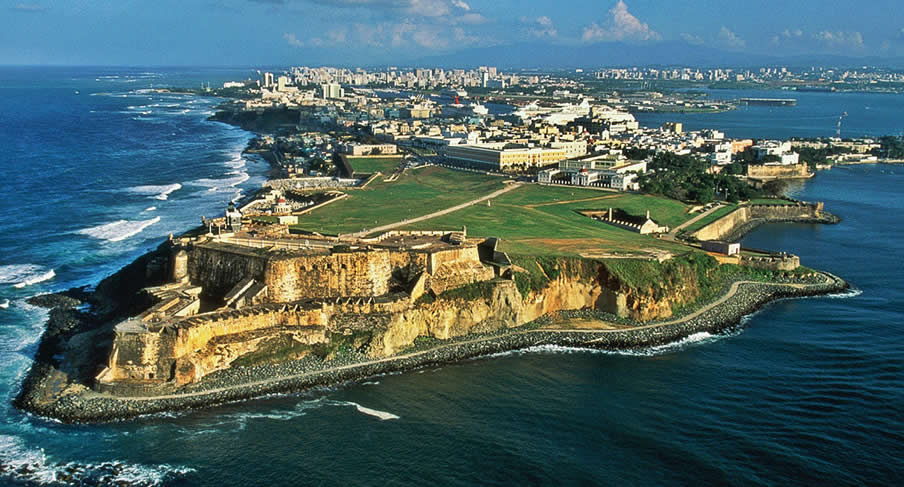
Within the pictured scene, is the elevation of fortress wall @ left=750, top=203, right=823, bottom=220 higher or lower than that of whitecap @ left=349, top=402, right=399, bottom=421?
higher

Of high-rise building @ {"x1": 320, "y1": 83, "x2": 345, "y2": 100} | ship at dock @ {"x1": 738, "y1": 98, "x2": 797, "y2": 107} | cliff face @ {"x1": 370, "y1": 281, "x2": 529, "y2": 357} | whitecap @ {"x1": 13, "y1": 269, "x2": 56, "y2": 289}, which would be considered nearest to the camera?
cliff face @ {"x1": 370, "y1": 281, "x2": 529, "y2": 357}

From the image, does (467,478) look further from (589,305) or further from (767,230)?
(767,230)

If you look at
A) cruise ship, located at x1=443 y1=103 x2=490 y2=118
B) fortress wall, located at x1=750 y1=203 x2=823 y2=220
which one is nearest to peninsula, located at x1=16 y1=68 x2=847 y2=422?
fortress wall, located at x1=750 y1=203 x2=823 y2=220

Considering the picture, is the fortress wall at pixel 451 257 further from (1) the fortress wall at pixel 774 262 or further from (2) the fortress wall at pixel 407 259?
(1) the fortress wall at pixel 774 262

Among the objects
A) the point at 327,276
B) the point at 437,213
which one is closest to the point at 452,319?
the point at 327,276

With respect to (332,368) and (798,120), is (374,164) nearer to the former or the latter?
(332,368)

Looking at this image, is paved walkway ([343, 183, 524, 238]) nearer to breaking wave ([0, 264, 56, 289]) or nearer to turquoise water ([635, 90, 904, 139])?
breaking wave ([0, 264, 56, 289])
